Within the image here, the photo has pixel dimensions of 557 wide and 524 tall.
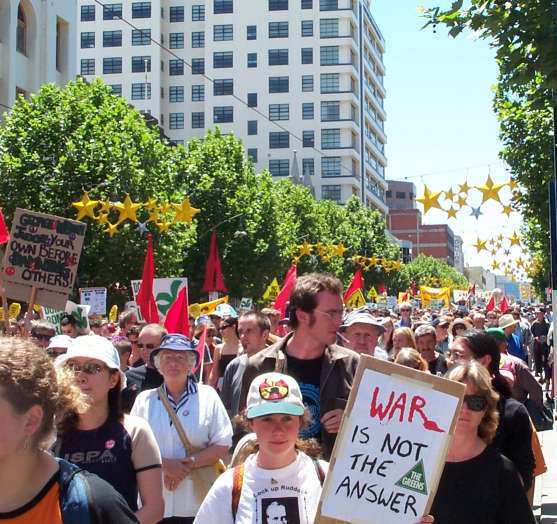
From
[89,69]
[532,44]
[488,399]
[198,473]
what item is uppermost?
[89,69]

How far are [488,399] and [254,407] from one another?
1.11 metres

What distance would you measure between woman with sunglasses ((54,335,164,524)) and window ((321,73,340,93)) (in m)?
90.3

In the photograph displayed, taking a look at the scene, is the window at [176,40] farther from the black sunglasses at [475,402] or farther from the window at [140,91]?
the black sunglasses at [475,402]

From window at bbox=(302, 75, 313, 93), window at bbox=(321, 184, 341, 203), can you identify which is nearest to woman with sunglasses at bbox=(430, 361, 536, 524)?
window at bbox=(302, 75, 313, 93)

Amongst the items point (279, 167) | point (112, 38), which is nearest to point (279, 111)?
point (279, 167)

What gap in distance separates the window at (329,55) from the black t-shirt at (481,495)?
90.8m

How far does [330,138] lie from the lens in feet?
310

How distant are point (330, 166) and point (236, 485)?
300 ft

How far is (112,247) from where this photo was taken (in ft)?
86.9

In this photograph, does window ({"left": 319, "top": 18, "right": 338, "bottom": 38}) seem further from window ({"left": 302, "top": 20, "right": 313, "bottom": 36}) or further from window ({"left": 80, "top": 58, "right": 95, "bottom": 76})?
window ({"left": 80, "top": 58, "right": 95, "bottom": 76})

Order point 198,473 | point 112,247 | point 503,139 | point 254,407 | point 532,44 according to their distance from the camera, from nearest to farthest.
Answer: point 254,407 → point 198,473 → point 532,44 → point 503,139 → point 112,247

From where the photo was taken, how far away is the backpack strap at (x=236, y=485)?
→ 12.4 feet

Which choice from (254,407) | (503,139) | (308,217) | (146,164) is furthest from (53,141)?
(308,217)

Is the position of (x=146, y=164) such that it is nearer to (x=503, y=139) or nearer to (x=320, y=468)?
(x=503, y=139)
